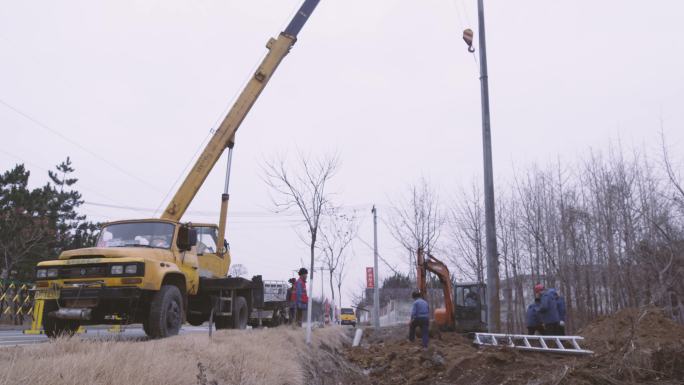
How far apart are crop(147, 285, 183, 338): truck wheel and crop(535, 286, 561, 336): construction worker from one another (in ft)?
28.1

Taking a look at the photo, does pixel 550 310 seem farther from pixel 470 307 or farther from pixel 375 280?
pixel 375 280

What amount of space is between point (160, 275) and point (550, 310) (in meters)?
9.17

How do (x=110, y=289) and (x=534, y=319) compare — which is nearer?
(x=110, y=289)

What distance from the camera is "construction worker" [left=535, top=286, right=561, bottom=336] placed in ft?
42.5

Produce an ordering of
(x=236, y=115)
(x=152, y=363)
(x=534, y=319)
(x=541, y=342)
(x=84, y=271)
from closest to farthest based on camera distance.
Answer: (x=152, y=363) → (x=84, y=271) → (x=541, y=342) → (x=534, y=319) → (x=236, y=115)

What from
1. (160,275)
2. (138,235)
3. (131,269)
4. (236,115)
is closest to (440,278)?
(236,115)

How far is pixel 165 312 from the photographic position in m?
8.86

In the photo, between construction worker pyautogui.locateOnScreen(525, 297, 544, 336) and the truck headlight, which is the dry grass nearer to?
the truck headlight

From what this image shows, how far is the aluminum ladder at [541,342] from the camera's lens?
10094 mm

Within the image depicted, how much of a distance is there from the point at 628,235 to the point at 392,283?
67702mm

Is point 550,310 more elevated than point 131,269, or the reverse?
point 131,269

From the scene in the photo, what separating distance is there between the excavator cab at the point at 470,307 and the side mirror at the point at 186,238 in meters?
13.0

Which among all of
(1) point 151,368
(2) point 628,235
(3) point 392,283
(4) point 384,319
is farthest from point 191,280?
(3) point 392,283

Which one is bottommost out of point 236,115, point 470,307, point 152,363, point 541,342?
point 541,342
